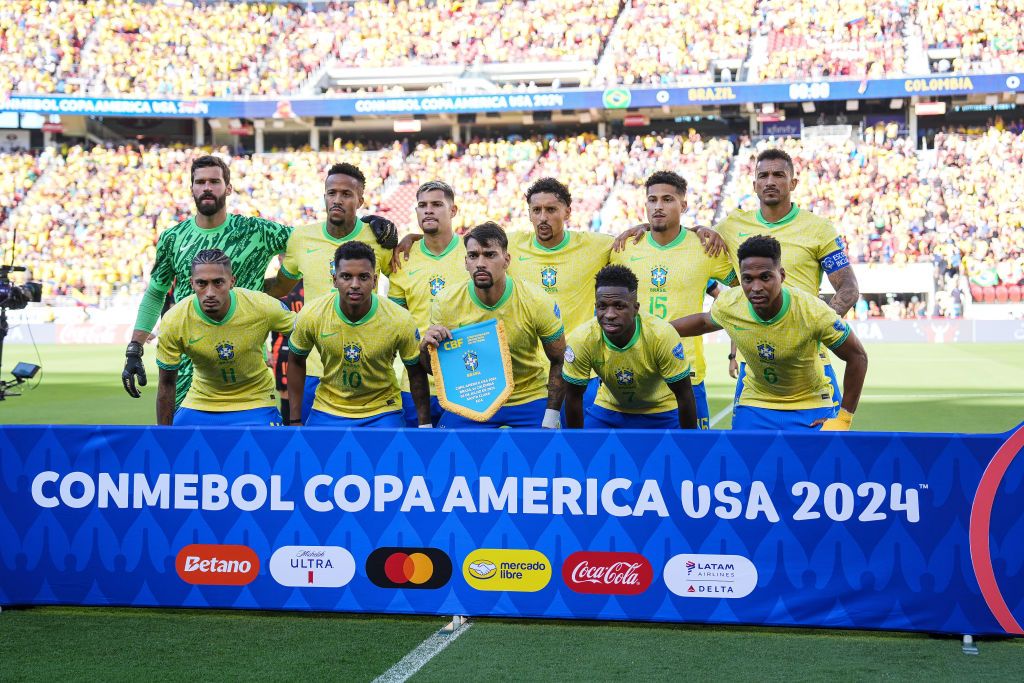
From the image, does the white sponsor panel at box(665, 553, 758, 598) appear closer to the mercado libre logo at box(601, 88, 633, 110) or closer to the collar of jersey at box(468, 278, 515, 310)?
the collar of jersey at box(468, 278, 515, 310)

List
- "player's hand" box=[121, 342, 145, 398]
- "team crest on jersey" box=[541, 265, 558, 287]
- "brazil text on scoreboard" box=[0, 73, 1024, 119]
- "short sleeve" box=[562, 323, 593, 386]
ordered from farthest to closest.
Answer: "brazil text on scoreboard" box=[0, 73, 1024, 119], "team crest on jersey" box=[541, 265, 558, 287], "player's hand" box=[121, 342, 145, 398], "short sleeve" box=[562, 323, 593, 386]

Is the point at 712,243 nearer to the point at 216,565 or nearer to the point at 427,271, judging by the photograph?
the point at 427,271

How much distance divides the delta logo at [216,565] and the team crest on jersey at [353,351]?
140 cm

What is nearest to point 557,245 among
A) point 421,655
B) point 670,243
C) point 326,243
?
point 670,243

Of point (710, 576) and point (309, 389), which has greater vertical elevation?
point (309, 389)

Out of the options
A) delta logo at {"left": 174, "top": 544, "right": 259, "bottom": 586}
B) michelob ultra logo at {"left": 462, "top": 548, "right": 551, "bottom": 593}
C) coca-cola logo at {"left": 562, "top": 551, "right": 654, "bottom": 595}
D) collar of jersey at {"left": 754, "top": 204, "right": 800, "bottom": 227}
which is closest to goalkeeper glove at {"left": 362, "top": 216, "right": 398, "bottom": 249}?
collar of jersey at {"left": 754, "top": 204, "right": 800, "bottom": 227}

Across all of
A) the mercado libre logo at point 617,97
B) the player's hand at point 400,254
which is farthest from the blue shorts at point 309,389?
the mercado libre logo at point 617,97

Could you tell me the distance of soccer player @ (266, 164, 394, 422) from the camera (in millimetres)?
7086

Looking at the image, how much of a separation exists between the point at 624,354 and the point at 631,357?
44 mm

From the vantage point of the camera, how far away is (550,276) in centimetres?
721

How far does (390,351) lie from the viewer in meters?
6.43

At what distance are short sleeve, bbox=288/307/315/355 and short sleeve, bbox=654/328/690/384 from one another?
200cm

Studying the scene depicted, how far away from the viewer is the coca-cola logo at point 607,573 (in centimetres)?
516

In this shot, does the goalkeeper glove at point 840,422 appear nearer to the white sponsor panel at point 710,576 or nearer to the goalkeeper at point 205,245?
the white sponsor panel at point 710,576
